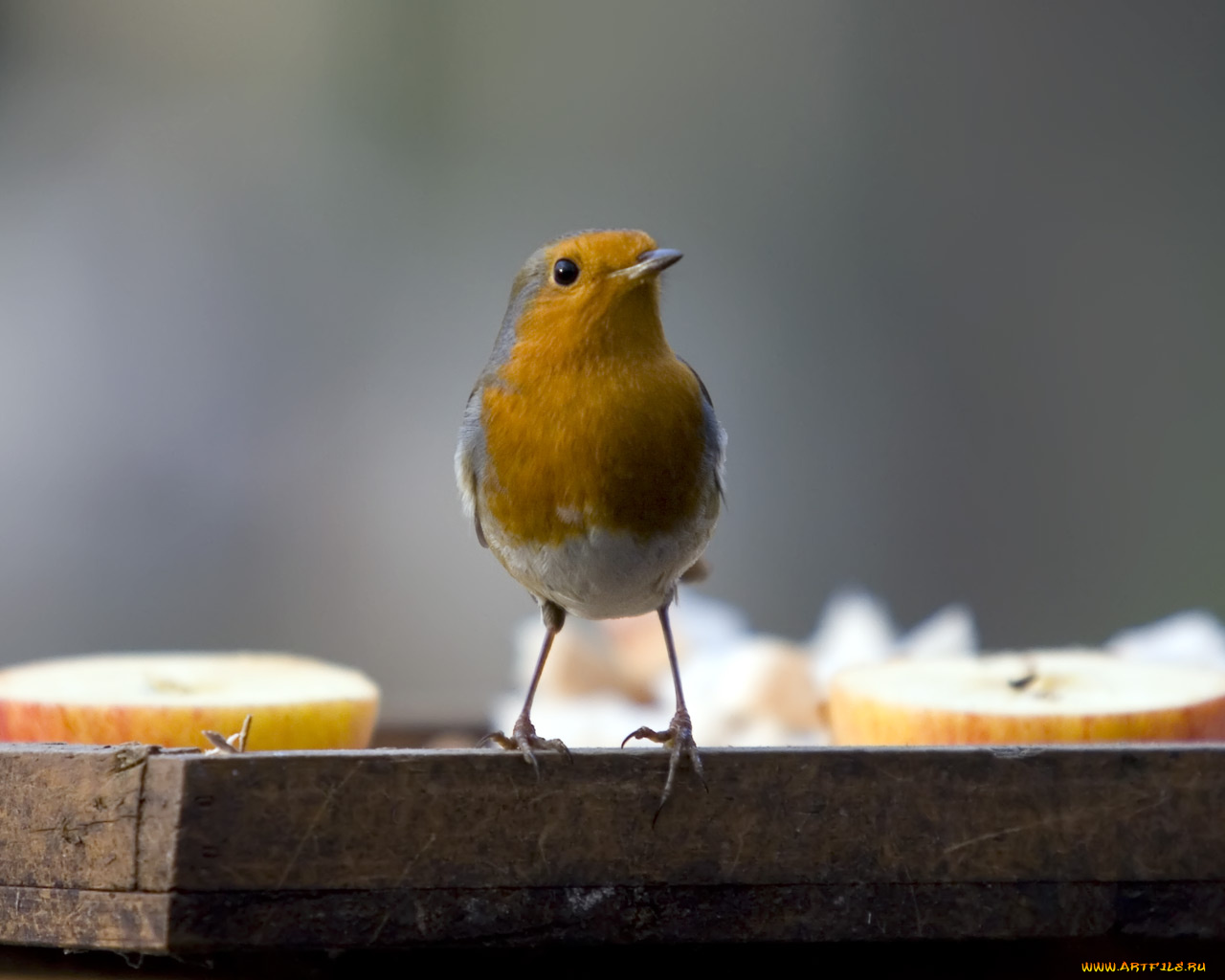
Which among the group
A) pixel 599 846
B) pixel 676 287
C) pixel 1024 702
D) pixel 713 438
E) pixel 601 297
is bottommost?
pixel 676 287

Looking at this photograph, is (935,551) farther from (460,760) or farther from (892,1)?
(460,760)

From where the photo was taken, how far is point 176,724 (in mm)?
1426

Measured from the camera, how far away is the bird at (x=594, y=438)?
A: 1297mm

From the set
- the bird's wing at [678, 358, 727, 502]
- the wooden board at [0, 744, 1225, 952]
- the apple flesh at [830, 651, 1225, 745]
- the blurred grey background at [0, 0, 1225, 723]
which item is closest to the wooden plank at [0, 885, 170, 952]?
the wooden board at [0, 744, 1225, 952]

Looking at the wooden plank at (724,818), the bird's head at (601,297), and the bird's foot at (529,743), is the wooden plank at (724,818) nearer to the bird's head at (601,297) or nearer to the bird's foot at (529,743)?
the bird's foot at (529,743)

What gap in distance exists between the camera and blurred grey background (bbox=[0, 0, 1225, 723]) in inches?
174

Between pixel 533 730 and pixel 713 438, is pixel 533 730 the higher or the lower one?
the lower one

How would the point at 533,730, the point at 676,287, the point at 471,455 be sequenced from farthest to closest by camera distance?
1. the point at 676,287
2. the point at 471,455
3. the point at 533,730

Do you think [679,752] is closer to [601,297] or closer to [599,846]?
[599,846]

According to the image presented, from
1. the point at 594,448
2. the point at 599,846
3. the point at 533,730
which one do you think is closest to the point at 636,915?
the point at 599,846

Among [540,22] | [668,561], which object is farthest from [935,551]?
[668,561]

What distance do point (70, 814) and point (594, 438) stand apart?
513 mm

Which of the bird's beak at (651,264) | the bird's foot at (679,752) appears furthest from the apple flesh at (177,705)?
the bird's beak at (651,264)

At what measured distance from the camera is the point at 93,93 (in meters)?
4.59
